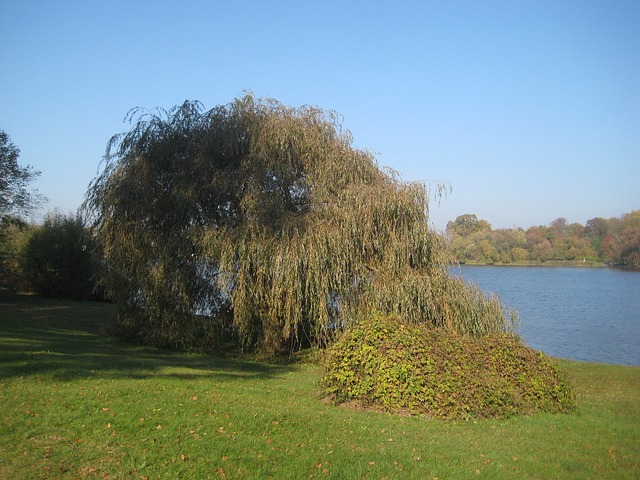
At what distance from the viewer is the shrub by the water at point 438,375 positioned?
30.6 feet

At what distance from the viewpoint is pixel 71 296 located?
1188 inches

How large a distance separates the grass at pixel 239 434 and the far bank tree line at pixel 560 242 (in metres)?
32.9

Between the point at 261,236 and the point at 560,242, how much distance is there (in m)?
58.7

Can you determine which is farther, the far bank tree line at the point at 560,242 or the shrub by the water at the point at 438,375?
the far bank tree line at the point at 560,242

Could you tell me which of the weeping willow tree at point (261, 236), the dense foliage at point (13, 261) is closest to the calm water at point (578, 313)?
the weeping willow tree at point (261, 236)

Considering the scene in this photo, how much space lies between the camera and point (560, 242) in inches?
2594

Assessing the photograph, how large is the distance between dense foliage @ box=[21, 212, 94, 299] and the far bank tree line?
2539 cm

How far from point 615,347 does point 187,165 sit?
756 inches

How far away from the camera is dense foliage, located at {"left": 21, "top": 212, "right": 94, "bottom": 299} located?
29438 millimetres

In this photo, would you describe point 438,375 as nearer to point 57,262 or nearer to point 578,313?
point 57,262

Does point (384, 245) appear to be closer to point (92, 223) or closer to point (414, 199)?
point (414, 199)

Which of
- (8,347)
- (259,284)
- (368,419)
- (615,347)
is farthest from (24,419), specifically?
(615,347)

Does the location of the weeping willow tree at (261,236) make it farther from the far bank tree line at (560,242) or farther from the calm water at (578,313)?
the far bank tree line at (560,242)

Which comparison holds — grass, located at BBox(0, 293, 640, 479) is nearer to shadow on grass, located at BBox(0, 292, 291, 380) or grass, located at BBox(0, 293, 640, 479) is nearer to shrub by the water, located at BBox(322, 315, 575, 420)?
shadow on grass, located at BBox(0, 292, 291, 380)
